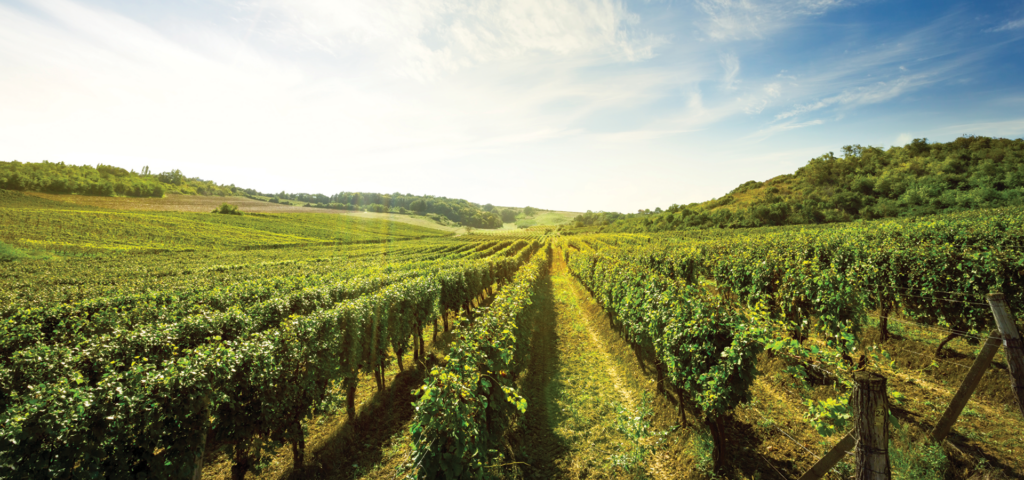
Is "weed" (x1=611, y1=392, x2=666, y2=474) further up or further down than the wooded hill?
further down

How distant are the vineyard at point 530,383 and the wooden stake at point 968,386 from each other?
64 mm

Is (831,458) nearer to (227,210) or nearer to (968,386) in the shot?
(968,386)

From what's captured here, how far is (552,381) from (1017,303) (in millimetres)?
11407

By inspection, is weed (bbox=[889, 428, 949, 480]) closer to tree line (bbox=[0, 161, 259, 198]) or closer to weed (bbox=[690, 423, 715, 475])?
weed (bbox=[690, 423, 715, 475])

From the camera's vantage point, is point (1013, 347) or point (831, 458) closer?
point (831, 458)

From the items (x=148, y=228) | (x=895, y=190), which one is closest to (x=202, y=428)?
(x=148, y=228)

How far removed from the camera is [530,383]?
1029 centimetres

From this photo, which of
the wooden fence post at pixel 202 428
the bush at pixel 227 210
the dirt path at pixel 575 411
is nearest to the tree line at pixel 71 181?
the bush at pixel 227 210

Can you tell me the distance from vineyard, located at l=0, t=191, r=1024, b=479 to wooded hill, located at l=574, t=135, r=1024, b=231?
49882 millimetres

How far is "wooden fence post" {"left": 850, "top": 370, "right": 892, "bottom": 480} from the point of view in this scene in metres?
3.29

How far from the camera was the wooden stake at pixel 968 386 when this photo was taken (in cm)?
507

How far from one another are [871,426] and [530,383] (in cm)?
808

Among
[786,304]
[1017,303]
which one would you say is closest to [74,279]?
[786,304]

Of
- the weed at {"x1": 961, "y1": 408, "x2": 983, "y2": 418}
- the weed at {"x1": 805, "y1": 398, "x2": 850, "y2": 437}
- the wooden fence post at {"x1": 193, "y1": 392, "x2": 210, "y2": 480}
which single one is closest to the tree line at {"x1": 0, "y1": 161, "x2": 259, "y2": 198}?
the wooden fence post at {"x1": 193, "y1": 392, "x2": 210, "y2": 480}
